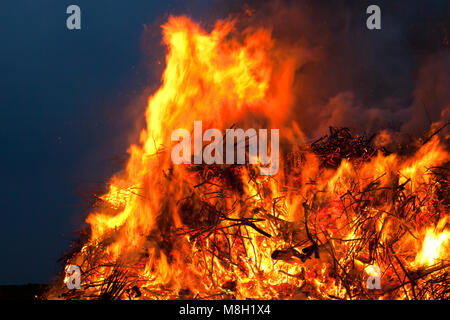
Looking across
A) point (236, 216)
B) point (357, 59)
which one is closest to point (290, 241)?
point (236, 216)

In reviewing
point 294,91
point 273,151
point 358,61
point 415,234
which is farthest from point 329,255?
point 358,61

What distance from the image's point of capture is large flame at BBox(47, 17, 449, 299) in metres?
3.17

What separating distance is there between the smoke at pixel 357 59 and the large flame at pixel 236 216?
6.01 feet

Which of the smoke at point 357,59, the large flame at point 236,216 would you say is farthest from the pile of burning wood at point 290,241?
the smoke at point 357,59

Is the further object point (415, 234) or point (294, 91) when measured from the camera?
point (294, 91)

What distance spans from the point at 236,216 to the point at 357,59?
15.0 feet

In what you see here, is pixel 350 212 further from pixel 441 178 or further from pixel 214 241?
pixel 214 241

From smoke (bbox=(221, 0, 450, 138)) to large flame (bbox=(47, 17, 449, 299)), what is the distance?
1.83 m

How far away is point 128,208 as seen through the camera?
3879 millimetres

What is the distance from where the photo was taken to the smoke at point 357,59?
6000mm

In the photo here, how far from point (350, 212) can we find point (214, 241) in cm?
139

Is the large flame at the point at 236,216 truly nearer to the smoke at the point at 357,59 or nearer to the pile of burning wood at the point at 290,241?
the pile of burning wood at the point at 290,241

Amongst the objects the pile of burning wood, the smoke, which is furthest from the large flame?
the smoke

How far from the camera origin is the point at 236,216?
11.8 feet
